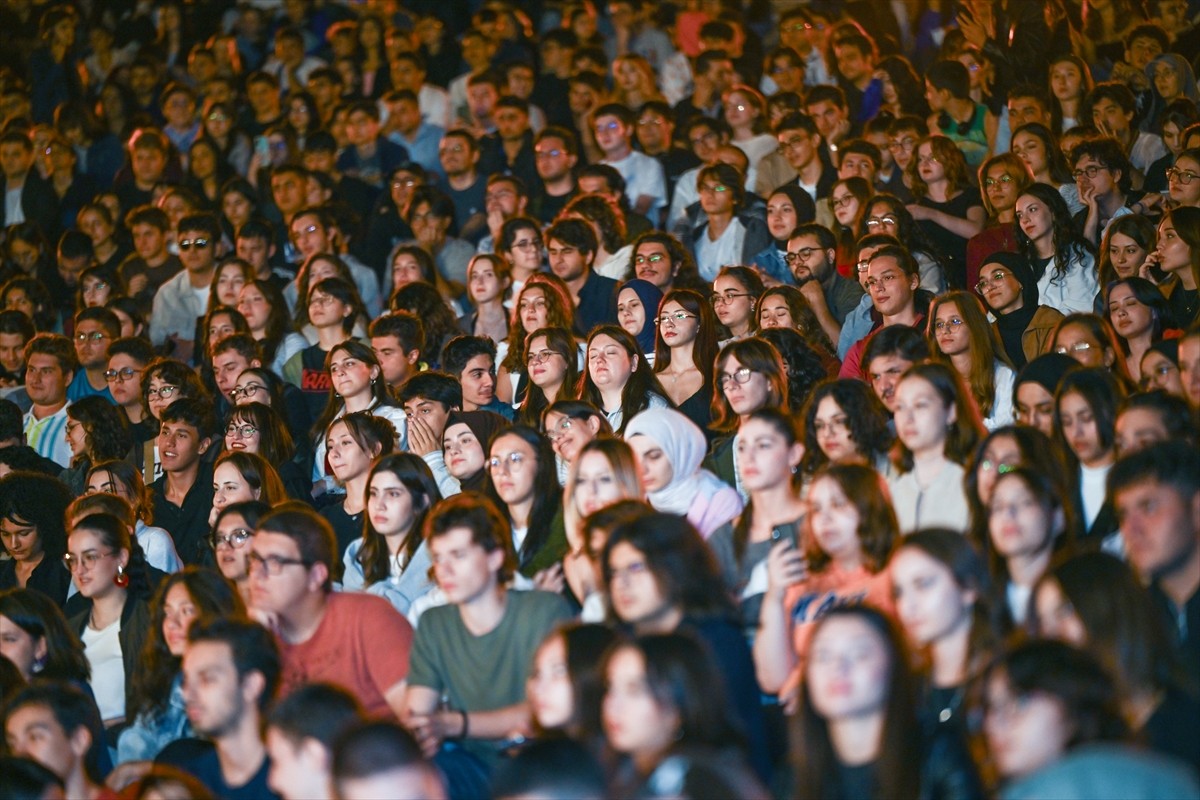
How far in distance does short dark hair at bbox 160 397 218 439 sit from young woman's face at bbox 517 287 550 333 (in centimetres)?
166

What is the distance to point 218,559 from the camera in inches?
254

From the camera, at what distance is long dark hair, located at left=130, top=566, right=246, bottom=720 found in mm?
5852

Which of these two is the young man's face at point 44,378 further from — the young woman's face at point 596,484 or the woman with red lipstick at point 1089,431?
the woman with red lipstick at point 1089,431

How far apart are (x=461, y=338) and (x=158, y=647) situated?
2.64 metres

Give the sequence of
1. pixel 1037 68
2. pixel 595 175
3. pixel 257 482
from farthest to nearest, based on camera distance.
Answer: pixel 1037 68
pixel 595 175
pixel 257 482

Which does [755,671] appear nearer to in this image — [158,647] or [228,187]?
[158,647]

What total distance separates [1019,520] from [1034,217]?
3.74 meters

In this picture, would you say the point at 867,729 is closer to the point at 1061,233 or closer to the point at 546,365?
the point at 546,365

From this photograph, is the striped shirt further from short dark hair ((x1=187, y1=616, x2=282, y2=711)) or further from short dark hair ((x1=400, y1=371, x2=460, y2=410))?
short dark hair ((x1=187, y1=616, x2=282, y2=711))

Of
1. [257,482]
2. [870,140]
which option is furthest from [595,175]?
[257,482]

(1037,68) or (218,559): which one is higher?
(1037,68)

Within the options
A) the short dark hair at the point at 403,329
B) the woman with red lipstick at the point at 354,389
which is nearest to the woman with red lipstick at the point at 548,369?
the woman with red lipstick at the point at 354,389

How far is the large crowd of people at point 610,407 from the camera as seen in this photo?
426 centimetres

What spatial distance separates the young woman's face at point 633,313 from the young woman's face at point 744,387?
1597mm
